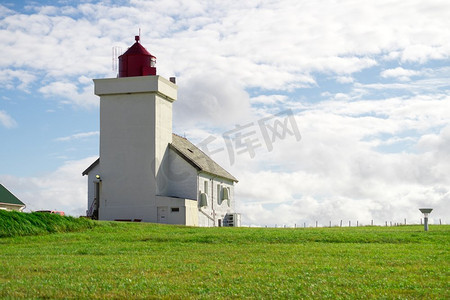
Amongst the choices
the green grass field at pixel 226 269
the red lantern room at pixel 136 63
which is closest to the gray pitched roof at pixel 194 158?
the red lantern room at pixel 136 63

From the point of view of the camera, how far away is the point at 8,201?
46.8 m

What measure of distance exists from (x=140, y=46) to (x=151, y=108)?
5.89m

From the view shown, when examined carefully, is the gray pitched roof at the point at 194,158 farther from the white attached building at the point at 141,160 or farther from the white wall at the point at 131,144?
the white wall at the point at 131,144

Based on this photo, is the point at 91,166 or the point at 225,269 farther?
the point at 91,166

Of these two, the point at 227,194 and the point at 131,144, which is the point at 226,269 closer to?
the point at 131,144

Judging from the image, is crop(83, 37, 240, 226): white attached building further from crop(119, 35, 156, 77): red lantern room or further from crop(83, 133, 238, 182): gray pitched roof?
crop(83, 133, 238, 182): gray pitched roof

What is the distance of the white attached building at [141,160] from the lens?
1863 inches

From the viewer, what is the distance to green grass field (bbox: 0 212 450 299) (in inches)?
498

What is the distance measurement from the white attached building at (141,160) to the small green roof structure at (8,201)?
544 cm

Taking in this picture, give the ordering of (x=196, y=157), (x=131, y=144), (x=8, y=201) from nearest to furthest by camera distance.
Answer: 1. (x=8, y=201)
2. (x=131, y=144)
3. (x=196, y=157)

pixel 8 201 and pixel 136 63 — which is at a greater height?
pixel 136 63

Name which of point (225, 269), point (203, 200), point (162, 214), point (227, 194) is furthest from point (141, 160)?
point (225, 269)

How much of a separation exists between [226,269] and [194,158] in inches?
1414

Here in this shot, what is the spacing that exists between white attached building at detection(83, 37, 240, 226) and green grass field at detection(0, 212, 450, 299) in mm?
19037
